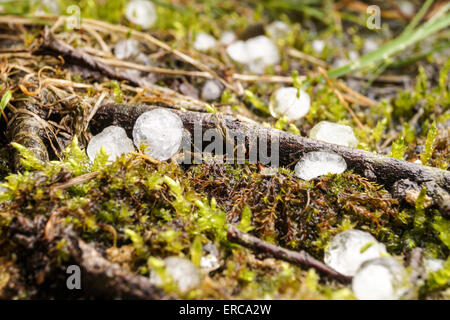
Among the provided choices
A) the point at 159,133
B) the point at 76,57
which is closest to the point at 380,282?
the point at 159,133

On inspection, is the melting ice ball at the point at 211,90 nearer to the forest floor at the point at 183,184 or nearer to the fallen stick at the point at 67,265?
the forest floor at the point at 183,184

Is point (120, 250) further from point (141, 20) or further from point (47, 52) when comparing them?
point (141, 20)

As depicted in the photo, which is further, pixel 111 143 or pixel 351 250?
pixel 111 143

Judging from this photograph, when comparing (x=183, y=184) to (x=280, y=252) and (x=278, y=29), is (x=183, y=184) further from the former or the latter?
(x=278, y=29)

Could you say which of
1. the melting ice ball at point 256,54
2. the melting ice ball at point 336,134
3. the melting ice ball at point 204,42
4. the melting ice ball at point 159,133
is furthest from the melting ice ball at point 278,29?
the melting ice ball at point 159,133

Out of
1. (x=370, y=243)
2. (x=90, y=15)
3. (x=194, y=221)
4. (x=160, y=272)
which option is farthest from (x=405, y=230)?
(x=90, y=15)

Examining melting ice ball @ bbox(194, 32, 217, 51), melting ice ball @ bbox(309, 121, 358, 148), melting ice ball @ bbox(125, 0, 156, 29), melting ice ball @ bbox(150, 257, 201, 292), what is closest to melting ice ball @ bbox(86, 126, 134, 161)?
melting ice ball @ bbox(150, 257, 201, 292)

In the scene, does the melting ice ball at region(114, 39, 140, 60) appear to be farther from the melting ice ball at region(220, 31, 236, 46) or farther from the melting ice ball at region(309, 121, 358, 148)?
the melting ice ball at region(309, 121, 358, 148)
